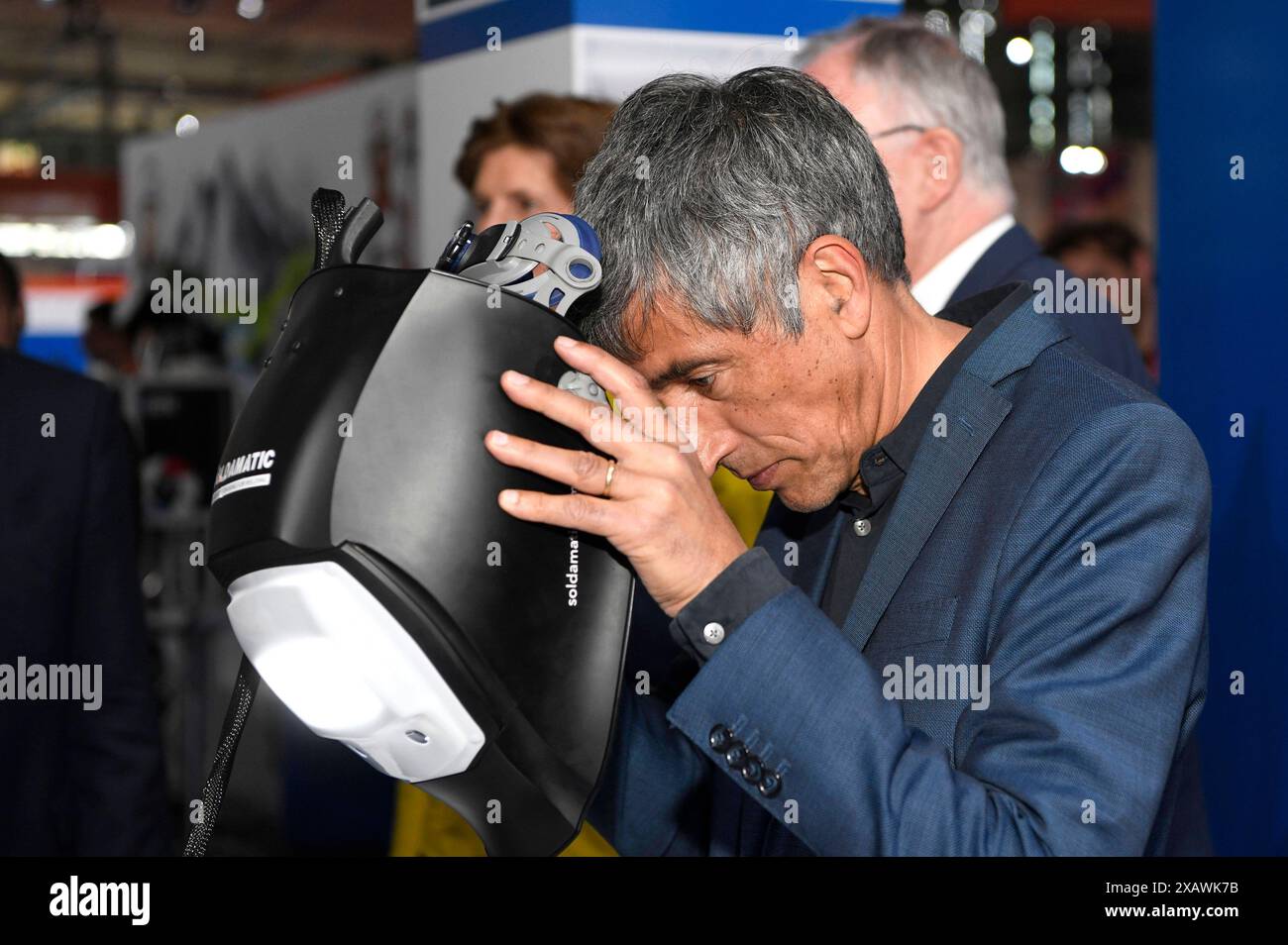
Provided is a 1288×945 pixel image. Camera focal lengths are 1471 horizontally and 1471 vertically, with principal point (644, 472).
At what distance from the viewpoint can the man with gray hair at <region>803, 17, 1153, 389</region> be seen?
221cm

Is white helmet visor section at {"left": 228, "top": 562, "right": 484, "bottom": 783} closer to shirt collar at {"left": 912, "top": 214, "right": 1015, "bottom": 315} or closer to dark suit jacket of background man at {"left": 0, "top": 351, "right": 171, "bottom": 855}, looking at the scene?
dark suit jacket of background man at {"left": 0, "top": 351, "right": 171, "bottom": 855}

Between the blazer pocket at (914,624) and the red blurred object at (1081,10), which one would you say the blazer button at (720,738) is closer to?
the blazer pocket at (914,624)

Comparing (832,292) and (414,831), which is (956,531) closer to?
(832,292)

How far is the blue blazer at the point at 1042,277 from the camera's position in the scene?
79.0 inches

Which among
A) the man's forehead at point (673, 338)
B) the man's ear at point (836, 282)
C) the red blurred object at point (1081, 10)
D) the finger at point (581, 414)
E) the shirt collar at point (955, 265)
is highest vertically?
the red blurred object at point (1081, 10)

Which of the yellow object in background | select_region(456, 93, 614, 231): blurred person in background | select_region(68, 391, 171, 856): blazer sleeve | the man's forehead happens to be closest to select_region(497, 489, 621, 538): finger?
the man's forehead

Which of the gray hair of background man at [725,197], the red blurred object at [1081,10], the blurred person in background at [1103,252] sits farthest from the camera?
the red blurred object at [1081,10]

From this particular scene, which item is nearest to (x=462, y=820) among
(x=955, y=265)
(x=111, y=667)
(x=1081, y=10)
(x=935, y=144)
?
(x=111, y=667)

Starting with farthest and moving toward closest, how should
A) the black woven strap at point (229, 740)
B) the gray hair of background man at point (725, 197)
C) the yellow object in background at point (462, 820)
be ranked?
the yellow object in background at point (462, 820), the gray hair of background man at point (725, 197), the black woven strap at point (229, 740)

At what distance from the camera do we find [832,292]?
3.63 ft

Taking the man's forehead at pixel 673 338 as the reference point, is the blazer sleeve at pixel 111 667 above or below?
below

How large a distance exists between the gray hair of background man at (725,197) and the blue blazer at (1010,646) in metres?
0.19

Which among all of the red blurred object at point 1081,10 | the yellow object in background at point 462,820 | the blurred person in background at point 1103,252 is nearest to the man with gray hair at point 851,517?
the yellow object in background at point 462,820

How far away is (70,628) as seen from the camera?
1968mm
